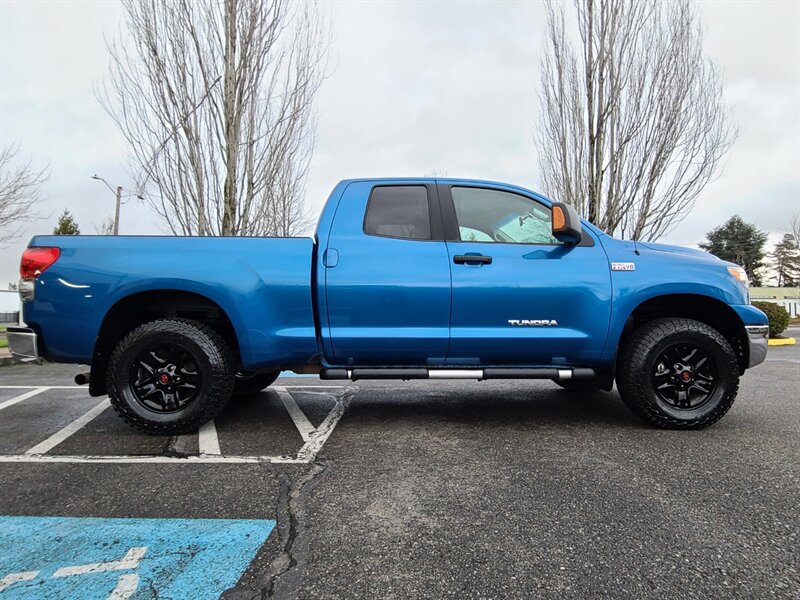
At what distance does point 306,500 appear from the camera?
2.24 meters

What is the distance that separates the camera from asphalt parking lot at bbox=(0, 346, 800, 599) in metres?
1.61

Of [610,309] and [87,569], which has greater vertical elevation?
[610,309]

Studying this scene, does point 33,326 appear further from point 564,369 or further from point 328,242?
point 564,369

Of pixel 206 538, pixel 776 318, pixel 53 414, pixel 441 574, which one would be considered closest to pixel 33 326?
pixel 53 414

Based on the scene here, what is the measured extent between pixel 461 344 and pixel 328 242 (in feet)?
4.06

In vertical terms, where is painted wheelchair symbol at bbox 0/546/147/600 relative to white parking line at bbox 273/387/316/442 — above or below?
above

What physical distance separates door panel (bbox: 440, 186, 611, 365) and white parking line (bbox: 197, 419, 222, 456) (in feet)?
5.69

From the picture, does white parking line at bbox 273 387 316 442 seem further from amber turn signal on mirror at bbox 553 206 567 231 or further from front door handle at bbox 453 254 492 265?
amber turn signal on mirror at bbox 553 206 567 231

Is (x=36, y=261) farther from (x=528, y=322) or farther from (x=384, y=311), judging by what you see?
(x=528, y=322)

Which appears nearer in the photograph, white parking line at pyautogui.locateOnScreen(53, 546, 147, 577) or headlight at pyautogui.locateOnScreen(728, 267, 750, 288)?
white parking line at pyautogui.locateOnScreen(53, 546, 147, 577)

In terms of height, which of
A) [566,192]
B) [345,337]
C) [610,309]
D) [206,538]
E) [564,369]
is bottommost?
[206,538]

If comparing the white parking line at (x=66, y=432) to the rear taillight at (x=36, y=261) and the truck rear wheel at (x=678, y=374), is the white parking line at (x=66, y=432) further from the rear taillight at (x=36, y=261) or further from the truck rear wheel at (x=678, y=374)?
the truck rear wheel at (x=678, y=374)

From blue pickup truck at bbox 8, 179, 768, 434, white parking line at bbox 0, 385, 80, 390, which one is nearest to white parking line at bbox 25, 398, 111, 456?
blue pickup truck at bbox 8, 179, 768, 434

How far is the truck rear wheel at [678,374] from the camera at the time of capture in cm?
335
